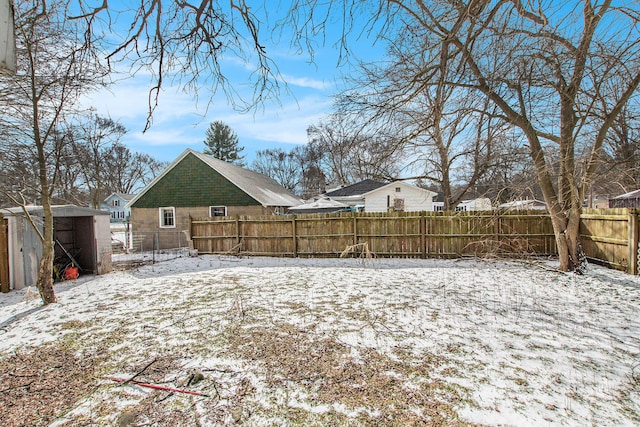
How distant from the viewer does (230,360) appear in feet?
11.0

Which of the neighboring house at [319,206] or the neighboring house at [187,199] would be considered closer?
the neighboring house at [187,199]

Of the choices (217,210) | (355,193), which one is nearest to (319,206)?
(217,210)

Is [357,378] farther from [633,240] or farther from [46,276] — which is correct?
[633,240]

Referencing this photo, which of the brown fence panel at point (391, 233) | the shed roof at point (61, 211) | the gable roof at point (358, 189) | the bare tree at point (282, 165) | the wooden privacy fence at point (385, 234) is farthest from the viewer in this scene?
the bare tree at point (282, 165)

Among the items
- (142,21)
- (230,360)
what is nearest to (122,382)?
(230,360)

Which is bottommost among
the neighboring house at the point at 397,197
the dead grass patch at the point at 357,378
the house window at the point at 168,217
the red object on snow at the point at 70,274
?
the dead grass patch at the point at 357,378

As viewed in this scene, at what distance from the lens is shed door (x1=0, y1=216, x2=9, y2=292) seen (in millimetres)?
6656

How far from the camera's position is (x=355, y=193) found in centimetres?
2489

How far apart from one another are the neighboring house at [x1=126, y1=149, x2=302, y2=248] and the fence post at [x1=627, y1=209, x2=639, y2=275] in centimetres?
1321

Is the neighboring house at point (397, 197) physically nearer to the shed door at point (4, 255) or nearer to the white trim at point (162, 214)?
the white trim at point (162, 214)

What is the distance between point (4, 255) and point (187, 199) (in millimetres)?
A: 9515

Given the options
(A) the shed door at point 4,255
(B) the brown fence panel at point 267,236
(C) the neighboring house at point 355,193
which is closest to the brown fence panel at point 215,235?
(B) the brown fence panel at point 267,236

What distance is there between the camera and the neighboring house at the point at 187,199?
15688 mm

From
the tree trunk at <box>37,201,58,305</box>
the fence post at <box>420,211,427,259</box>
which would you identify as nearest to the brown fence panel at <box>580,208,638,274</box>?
the fence post at <box>420,211,427,259</box>
